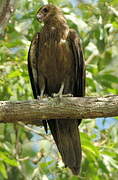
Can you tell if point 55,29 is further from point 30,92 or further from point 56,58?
A: point 30,92

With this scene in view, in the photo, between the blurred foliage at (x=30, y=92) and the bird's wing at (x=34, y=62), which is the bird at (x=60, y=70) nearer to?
the bird's wing at (x=34, y=62)

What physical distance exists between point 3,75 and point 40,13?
3.04ft

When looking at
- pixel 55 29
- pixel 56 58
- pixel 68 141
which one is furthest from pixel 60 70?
pixel 68 141

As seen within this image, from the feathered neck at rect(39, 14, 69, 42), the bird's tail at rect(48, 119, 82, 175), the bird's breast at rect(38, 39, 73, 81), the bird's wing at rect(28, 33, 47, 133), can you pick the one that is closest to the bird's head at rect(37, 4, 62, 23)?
the feathered neck at rect(39, 14, 69, 42)

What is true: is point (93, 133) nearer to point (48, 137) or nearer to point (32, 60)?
point (48, 137)

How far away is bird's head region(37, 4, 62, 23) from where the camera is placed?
299 inches

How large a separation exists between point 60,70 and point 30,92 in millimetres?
1141

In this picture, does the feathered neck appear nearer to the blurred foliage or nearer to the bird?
the bird

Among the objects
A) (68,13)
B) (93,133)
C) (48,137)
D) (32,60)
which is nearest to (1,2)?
(32,60)

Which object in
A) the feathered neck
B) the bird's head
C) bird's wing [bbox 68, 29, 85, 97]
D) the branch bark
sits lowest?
the branch bark

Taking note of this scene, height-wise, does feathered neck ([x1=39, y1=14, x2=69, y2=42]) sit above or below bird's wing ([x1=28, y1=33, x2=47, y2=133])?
above

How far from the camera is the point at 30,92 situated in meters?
8.23

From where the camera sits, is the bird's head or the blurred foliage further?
the bird's head

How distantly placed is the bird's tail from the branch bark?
2.79ft
